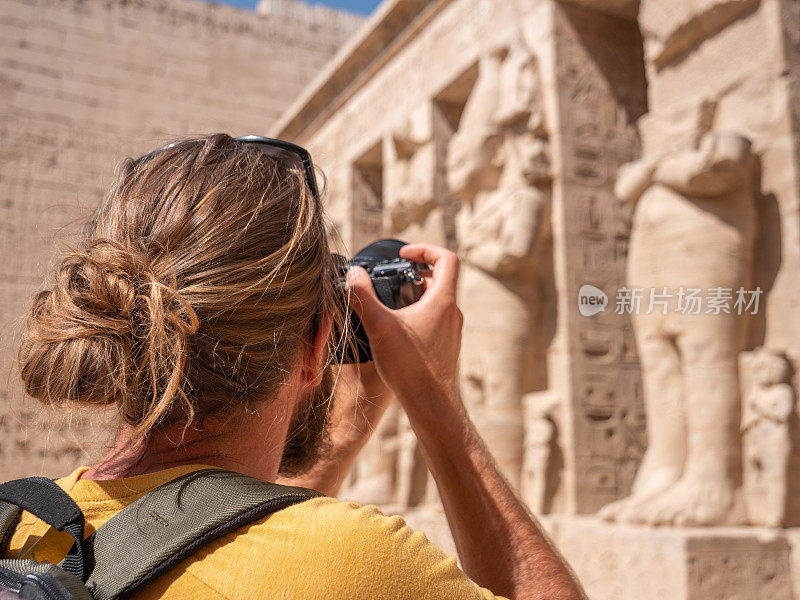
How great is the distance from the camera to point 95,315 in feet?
2.56

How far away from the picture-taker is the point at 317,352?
912mm

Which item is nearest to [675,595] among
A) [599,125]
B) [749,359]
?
[749,359]

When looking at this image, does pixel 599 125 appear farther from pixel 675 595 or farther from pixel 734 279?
pixel 675 595

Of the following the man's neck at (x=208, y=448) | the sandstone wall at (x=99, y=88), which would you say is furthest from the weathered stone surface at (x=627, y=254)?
the sandstone wall at (x=99, y=88)

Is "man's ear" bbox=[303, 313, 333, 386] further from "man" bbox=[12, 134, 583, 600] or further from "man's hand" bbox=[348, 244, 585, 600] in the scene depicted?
"man's hand" bbox=[348, 244, 585, 600]

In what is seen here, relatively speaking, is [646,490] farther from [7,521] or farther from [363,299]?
[7,521]

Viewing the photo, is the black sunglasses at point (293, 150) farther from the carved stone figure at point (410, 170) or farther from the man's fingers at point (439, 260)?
the carved stone figure at point (410, 170)

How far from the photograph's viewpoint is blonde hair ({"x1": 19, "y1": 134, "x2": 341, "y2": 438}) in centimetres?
77

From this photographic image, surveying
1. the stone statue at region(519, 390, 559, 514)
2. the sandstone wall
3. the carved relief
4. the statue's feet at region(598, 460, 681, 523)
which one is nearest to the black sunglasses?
the statue's feet at region(598, 460, 681, 523)

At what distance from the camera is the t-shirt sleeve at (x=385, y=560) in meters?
0.66

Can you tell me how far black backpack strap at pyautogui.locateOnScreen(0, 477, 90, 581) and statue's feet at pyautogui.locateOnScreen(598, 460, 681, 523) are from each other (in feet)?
10.7

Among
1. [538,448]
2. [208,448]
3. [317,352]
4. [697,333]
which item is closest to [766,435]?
[697,333]

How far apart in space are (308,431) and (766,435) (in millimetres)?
2837

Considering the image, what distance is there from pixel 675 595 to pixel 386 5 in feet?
18.8
